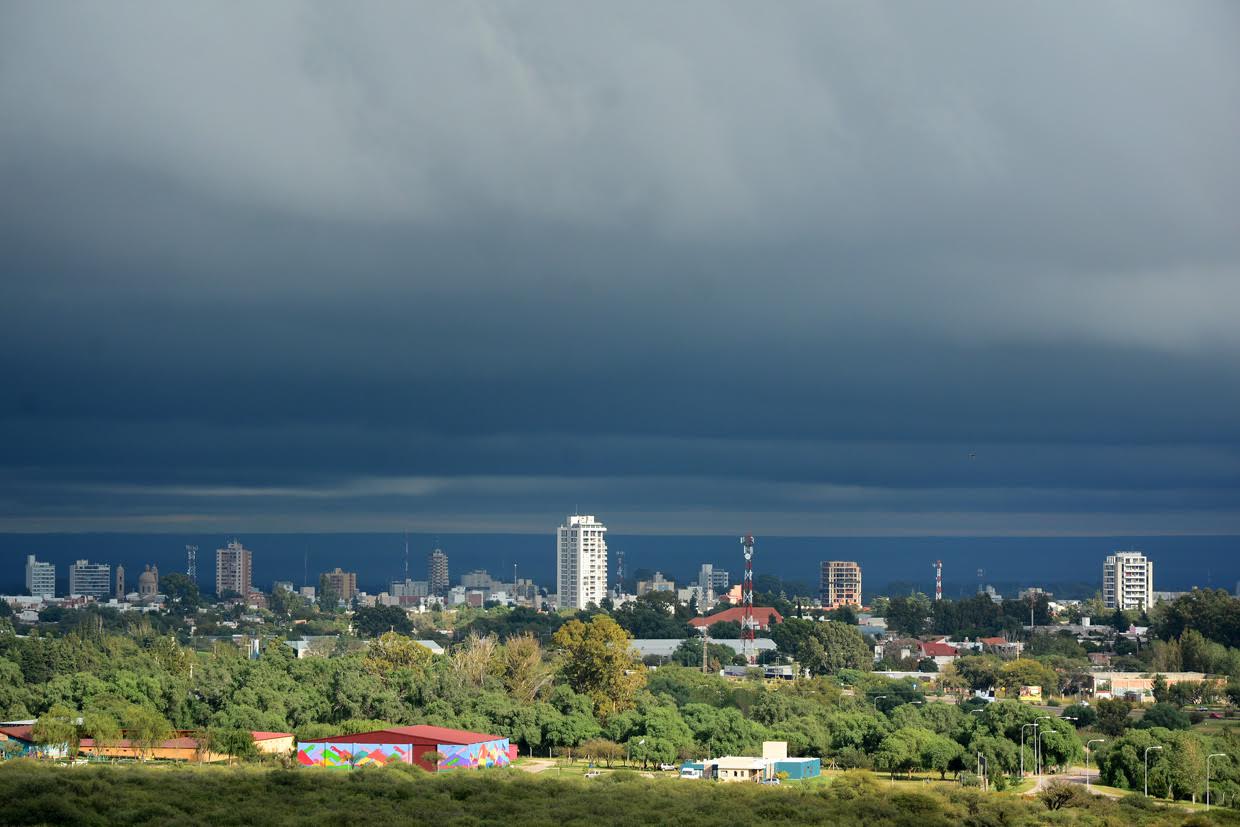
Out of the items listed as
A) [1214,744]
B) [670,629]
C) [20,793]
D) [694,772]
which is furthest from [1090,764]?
[670,629]

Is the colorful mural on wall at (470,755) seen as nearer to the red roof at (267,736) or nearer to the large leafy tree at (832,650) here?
the red roof at (267,736)

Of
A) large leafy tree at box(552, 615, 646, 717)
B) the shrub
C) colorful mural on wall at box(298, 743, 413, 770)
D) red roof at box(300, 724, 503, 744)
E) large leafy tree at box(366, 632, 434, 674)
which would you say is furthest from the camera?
large leafy tree at box(366, 632, 434, 674)

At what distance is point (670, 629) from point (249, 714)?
252 ft

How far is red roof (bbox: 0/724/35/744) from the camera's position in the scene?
183ft

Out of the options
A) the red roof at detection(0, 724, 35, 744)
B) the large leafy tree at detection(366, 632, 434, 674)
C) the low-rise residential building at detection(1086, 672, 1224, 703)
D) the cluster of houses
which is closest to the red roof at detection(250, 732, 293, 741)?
the red roof at detection(0, 724, 35, 744)

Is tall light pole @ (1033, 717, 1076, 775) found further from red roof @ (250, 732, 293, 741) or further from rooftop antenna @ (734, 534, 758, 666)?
rooftop antenna @ (734, 534, 758, 666)

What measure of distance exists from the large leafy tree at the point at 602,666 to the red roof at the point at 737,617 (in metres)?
→ 65.0

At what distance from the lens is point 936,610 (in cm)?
13725

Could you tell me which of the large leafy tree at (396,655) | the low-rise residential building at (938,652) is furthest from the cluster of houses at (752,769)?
the low-rise residential building at (938,652)

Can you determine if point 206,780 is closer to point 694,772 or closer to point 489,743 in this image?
point 489,743

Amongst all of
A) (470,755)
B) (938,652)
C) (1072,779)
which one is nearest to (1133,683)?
(938,652)

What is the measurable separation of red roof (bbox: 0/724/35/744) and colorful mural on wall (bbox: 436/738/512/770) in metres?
15.6

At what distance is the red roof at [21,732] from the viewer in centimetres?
5575

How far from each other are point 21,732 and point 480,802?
23610 mm
